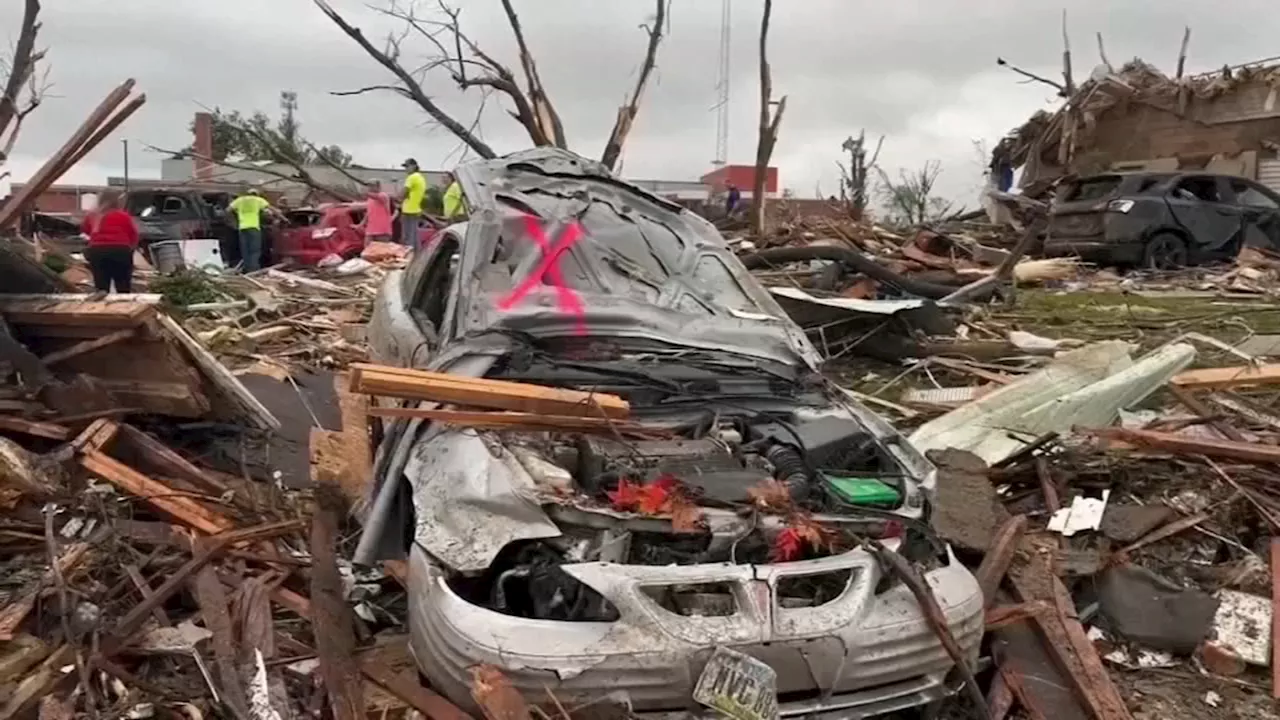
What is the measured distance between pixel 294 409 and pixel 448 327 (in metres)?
3.39

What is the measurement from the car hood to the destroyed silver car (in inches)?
0.5

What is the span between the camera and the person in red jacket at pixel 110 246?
1152cm

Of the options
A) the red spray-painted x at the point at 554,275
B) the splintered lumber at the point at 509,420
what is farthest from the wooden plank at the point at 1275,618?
the red spray-painted x at the point at 554,275

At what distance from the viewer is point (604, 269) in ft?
16.9

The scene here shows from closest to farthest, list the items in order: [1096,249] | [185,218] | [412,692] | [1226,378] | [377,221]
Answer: [412,692], [1226,378], [1096,249], [377,221], [185,218]

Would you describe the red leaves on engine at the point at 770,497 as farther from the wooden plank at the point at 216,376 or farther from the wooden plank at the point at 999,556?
the wooden plank at the point at 216,376

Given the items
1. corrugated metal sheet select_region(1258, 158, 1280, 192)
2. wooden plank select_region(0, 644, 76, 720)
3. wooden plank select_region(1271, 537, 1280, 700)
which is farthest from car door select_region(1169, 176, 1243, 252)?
wooden plank select_region(0, 644, 76, 720)

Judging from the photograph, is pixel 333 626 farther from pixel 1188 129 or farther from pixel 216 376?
pixel 1188 129

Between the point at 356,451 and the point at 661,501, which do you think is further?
the point at 356,451

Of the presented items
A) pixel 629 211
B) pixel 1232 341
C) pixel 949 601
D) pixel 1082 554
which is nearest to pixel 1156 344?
pixel 1232 341

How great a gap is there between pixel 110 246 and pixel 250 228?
5.64 m

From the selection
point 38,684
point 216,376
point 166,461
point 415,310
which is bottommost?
point 38,684

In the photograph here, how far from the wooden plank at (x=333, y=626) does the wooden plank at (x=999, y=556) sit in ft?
7.96

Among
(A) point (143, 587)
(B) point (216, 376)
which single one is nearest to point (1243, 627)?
(A) point (143, 587)
